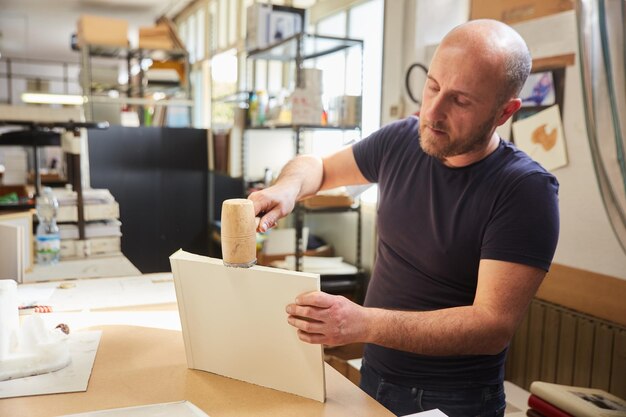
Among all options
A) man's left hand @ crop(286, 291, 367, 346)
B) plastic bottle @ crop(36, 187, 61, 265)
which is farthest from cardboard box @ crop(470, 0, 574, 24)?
plastic bottle @ crop(36, 187, 61, 265)

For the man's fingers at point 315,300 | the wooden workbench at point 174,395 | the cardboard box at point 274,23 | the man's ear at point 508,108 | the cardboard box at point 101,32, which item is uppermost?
the cardboard box at point 101,32

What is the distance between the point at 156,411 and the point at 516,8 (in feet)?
6.75

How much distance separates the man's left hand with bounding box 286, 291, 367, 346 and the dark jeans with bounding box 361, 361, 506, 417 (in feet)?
1.46

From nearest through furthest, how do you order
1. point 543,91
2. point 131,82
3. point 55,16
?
1. point 543,91
2. point 131,82
3. point 55,16

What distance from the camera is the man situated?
42.3 inches

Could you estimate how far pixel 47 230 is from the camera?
244 cm

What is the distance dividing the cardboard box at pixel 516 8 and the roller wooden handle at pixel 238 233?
1644 millimetres

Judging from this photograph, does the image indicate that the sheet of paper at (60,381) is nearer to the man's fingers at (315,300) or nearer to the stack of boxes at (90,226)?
the man's fingers at (315,300)

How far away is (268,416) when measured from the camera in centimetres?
92

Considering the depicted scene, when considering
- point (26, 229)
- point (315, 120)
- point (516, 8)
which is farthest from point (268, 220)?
point (315, 120)

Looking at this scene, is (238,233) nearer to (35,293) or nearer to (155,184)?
(35,293)

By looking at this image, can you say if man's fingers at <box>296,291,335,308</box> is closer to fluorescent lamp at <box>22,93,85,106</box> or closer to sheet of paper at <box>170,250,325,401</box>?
sheet of paper at <box>170,250,325,401</box>

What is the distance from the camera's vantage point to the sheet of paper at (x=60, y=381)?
38.4 inches

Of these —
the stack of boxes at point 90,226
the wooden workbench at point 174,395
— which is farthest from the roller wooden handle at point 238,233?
the stack of boxes at point 90,226
